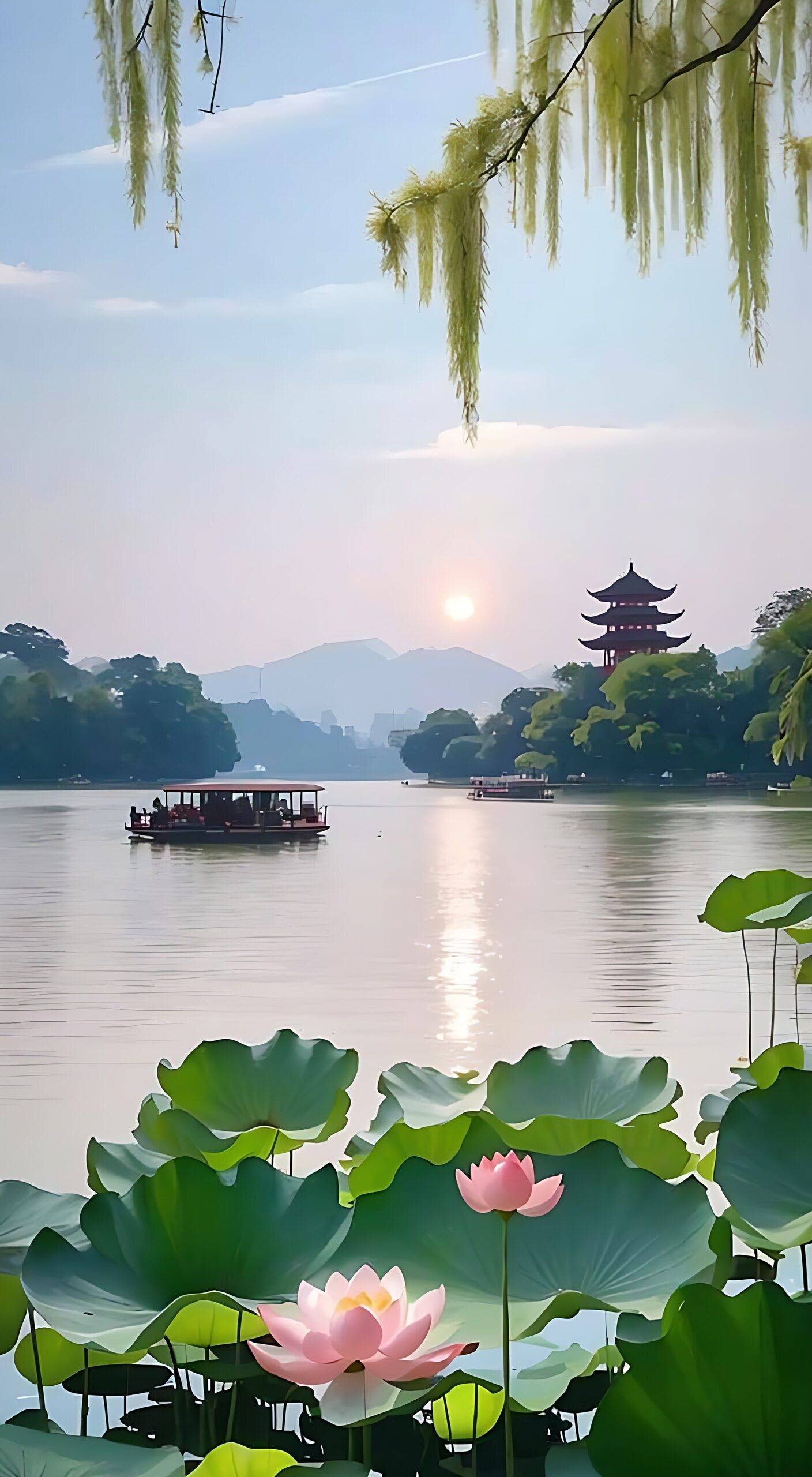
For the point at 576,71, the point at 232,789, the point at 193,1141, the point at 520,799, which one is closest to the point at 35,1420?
the point at 193,1141

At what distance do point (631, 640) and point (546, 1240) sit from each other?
1612 centimetres

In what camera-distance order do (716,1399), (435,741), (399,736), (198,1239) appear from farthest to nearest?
(399,736) < (435,741) < (198,1239) < (716,1399)

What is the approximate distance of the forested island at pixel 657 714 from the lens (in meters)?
11.2

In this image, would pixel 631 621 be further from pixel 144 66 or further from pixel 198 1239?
pixel 198 1239

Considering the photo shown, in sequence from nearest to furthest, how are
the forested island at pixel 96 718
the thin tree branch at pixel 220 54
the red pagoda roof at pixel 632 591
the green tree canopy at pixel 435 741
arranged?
the thin tree branch at pixel 220 54 < the forested island at pixel 96 718 < the green tree canopy at pixel 435 741 < the red pagoda roof at pixel 632 591

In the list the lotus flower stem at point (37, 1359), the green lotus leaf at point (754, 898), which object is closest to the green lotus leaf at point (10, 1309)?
the lotus flower stem at point (37, 1359)

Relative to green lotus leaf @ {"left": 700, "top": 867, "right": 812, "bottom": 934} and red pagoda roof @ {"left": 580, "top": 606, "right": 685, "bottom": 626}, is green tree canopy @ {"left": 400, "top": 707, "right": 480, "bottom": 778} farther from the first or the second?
green lotus leaf @ {"left": 700, "top": 867, "right": 812, "bottom": 934}

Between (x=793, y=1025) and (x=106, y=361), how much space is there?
71.1 ft

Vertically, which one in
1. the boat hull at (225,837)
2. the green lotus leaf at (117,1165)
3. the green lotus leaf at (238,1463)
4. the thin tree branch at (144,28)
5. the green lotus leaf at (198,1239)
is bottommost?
the boat hull at (225,837)

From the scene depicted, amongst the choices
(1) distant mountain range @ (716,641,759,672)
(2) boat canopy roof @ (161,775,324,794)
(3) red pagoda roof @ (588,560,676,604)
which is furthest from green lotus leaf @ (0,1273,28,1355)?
(3) red pagoda roof @ (588,560,676,604)

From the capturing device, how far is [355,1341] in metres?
0.36

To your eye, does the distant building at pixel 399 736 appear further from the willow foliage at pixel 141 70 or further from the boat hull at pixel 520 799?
the willow foliage at pixel 141 70

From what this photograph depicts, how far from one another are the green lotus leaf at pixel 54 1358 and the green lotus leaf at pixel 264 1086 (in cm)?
15

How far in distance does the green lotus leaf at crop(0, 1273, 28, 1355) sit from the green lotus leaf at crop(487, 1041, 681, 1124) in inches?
11.4
